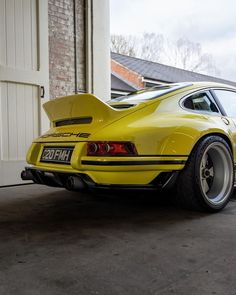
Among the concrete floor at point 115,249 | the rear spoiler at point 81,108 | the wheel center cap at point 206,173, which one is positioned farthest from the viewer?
the wheel center cap at point 206,173

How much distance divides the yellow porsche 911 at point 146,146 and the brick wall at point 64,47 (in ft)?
8.05

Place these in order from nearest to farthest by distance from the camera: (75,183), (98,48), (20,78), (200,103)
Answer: (75,183) → (200,103) → (20,78) → (98,48)

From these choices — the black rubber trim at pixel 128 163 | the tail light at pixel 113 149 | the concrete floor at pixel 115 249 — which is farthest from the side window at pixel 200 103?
the concrete floor at pixel 115 249

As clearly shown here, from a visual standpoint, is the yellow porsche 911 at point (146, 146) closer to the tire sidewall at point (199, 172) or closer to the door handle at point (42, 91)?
the tire sidewall at point (199, 172)

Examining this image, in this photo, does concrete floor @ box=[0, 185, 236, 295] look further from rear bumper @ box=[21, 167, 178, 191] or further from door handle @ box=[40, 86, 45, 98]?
door handle @ box=[40, 86, 45, 98]

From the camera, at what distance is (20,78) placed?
5.06m

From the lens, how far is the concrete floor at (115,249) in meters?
1.69

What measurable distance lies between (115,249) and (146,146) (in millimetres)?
863

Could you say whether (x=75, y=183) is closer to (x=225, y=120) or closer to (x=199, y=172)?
(x=199, y=172)

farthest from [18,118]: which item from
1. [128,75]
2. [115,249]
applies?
[128,75]

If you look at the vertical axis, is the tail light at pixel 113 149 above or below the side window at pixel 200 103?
below

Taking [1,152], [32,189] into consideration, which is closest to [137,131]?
[32,189]

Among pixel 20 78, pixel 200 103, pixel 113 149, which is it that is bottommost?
pixel 113 149

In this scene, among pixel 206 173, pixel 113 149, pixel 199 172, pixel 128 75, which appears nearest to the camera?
pixel 113 149
